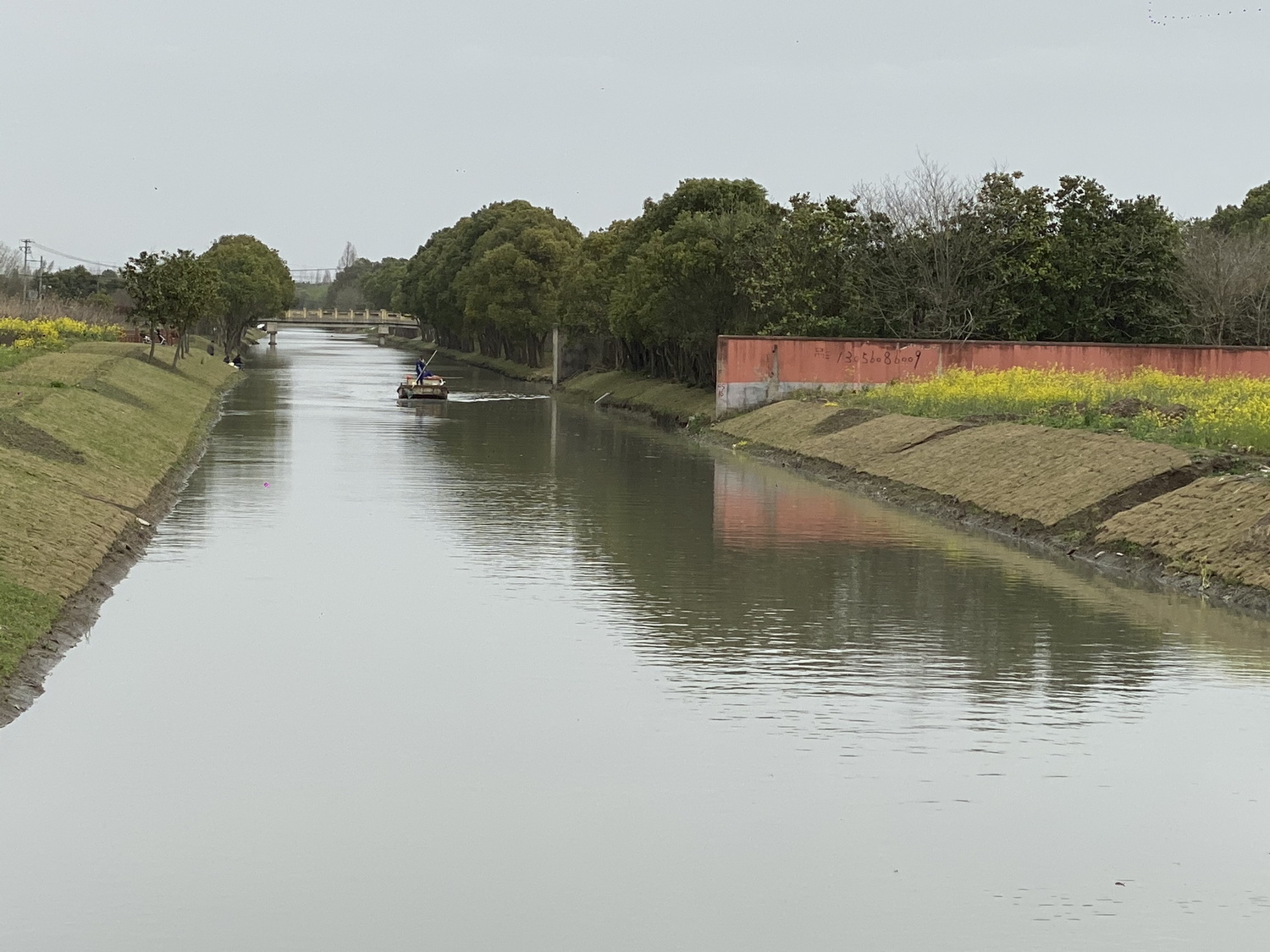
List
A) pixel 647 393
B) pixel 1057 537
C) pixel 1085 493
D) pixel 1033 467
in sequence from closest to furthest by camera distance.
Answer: pixel 1057 537 < pixel 1085 493 < pixel 1033 467 < pixel 647 393

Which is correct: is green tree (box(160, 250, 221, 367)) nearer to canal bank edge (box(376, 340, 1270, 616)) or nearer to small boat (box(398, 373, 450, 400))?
small boat (box(398, 373, 450, 400))

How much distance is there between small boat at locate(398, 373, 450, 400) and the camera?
236 feet

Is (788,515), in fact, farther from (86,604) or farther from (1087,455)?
(86,604)

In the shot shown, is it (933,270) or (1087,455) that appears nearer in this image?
(1087,455)

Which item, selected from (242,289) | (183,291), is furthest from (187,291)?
(242,289)

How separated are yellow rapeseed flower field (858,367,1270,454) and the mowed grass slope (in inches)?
657

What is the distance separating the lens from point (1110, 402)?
3719 centimetres

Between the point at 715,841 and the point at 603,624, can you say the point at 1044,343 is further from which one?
the point at 715,841

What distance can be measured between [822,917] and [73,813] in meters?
4.74

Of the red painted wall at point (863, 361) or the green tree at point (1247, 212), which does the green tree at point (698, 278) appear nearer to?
the red painted wall at point (863, 361)

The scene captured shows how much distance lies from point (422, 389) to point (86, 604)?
53.7m

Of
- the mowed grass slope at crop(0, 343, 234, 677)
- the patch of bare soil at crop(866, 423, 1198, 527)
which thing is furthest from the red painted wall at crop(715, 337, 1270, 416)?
the patch of bare soil at crop(866, 423, 1198, 527)

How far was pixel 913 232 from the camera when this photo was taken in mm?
65812

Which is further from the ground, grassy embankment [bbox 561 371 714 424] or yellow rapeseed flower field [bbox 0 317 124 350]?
yellow rapeseed flower field [bbox 0 317 124 350]
